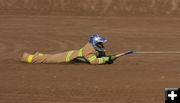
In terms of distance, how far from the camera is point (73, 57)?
41.2ft

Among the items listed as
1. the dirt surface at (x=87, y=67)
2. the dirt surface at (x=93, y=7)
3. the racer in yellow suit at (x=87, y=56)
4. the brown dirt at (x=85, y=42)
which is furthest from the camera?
the dirt surface at (x=93, y=7)

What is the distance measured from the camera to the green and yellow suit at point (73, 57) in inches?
485

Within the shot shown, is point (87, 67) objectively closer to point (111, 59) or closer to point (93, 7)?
point (111, 59)

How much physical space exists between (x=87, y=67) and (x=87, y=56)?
→ 12.7 inches

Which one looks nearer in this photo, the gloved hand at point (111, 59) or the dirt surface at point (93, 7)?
the gloved hand at point (111, 59)

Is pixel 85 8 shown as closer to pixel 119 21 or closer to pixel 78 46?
pixel 119 21

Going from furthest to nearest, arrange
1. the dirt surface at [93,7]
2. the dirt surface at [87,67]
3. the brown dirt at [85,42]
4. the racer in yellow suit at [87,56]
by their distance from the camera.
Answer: the dirt surface at [93,7] < the racer in yellow suit at [87,56] < the brown dirt at [85,42] < the dirt surface at [87,67]

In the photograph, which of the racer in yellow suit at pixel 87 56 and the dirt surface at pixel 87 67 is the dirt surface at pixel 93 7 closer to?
the dirt surface at pixel 87 67

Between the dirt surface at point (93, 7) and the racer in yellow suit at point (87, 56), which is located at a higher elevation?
the dirt surface at point (93, 7)

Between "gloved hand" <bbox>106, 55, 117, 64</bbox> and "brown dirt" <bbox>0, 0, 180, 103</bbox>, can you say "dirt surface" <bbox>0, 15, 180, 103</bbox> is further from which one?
"gloved hand" <bbox>106, 55, 117, 64</bbox>

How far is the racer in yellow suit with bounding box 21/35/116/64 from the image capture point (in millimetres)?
12289

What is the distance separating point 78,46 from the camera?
1609 centimetres

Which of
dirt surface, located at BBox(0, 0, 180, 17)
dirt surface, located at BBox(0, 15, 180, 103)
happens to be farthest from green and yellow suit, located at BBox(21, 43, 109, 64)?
dirt surface, located at BBox(0, 0, 180, 17)

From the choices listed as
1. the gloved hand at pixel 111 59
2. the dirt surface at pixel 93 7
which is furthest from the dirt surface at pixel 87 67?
the dirt surface at pixel 93 7
